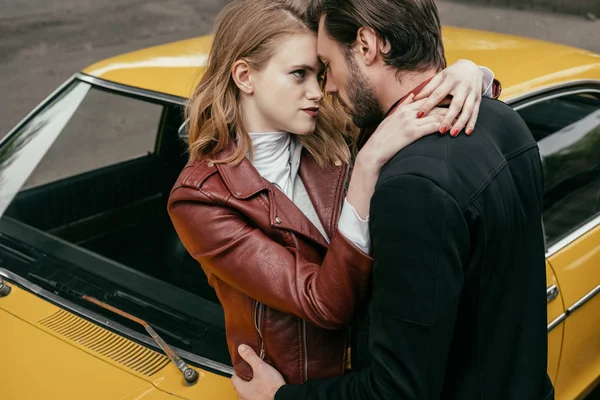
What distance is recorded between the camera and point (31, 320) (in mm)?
2420

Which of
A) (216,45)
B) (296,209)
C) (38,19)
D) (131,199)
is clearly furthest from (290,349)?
(38,19)

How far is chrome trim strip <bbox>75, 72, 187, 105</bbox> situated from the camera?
283 centimetres

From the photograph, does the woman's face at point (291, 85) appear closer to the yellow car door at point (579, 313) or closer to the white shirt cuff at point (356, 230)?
the white shirt cuff at point (356, 230)

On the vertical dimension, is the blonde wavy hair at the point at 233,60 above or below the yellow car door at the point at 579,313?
above

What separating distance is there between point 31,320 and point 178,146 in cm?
153

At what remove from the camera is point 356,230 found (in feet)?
5.33

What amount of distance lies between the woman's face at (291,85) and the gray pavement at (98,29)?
7.13m

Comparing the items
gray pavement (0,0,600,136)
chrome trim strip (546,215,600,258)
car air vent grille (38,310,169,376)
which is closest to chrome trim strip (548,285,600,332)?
chrome trim strip (546,215,600,258)

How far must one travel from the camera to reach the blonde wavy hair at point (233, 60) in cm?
190

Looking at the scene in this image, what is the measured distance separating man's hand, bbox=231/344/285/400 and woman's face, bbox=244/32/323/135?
0.58 metres

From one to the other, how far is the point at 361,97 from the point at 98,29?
11137 mm

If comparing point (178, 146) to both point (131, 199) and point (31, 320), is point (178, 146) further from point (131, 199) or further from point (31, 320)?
point (31, 320)

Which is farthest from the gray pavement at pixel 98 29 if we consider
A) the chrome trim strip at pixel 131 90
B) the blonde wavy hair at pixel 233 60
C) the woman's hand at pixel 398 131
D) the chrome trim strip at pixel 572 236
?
the woman's hand at pixel 398 131

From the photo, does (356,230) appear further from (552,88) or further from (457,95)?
(552,88)
